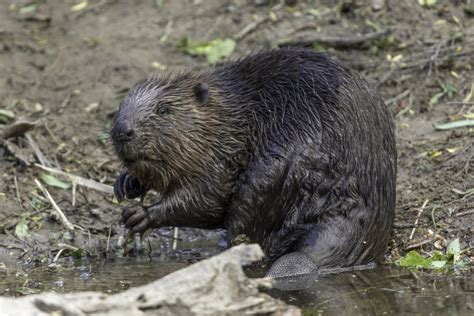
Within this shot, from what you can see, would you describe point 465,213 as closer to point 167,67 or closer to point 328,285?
point 328,285

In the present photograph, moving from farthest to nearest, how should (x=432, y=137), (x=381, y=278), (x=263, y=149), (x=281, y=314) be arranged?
1. (x=432, y=137)
2. (x=263, y=149)
3. (x=381, y=278)
4. (x=281, y=314)

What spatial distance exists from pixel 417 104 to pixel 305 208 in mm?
2512

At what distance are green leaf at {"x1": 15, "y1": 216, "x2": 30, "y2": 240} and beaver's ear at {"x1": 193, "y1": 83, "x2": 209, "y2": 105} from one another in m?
1.69

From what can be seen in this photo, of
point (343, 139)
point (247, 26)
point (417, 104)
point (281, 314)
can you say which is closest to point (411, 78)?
point (417, 104)

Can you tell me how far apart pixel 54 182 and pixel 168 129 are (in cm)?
164

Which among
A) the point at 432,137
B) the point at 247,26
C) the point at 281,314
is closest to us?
the point at 281,314

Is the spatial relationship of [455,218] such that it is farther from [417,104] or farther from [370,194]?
[417,104]

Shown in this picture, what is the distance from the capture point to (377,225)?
6.47 meters

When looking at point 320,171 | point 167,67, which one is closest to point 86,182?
point 167,67

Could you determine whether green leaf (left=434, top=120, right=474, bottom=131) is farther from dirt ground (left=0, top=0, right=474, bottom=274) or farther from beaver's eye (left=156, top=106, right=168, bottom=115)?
beaver's eye (left=156, top=106, right=168, bottom=115)

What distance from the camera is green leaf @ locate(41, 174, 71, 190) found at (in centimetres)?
784

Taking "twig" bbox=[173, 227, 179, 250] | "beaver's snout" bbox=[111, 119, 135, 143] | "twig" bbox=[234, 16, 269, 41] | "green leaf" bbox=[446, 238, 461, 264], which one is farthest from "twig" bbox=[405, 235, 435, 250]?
"twig" bbox=[234, 16, 269, 41]

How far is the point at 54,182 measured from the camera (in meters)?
7.86

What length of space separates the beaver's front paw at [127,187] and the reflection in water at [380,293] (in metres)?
1.37
